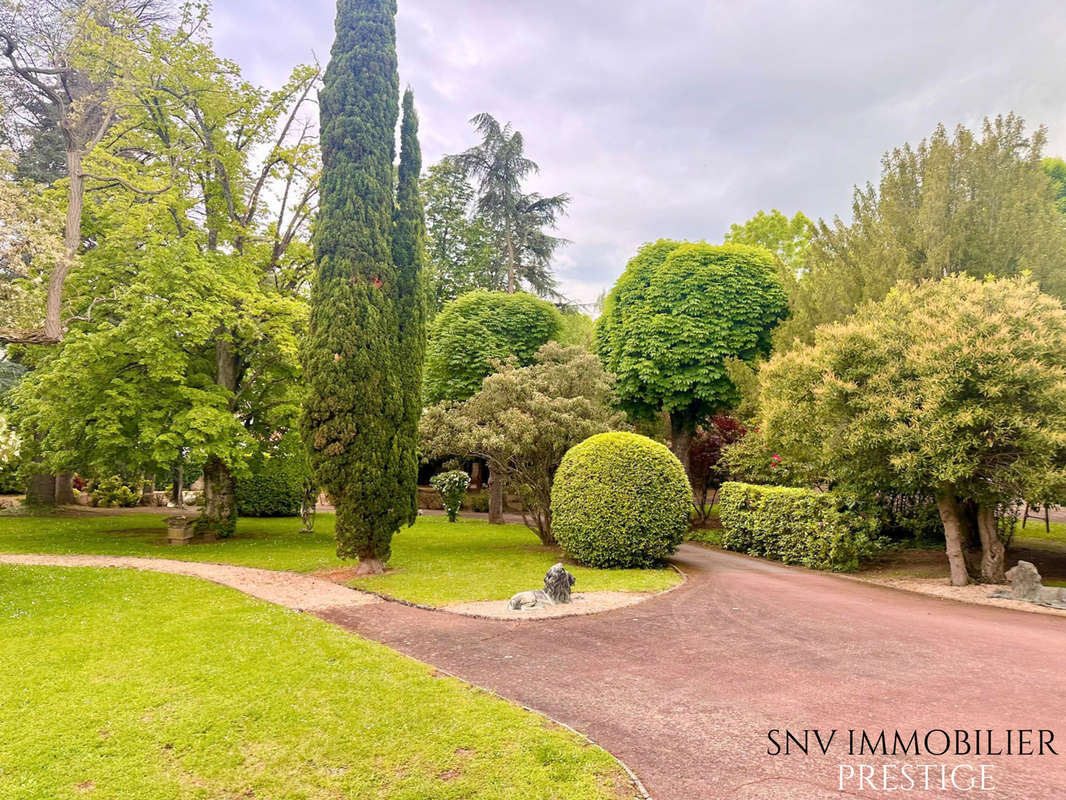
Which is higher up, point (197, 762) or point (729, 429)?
point (729, 429)

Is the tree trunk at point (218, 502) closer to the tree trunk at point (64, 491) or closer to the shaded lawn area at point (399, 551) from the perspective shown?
the shaded lawn area at point (399, 551)

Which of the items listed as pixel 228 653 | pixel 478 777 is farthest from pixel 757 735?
pixel 228 653

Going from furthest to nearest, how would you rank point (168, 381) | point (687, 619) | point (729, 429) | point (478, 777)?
point (729, 429), point (168, 381), point (687, 619), point (478, 777)

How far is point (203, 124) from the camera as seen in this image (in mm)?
15234

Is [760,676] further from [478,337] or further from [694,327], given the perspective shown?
[478,337]

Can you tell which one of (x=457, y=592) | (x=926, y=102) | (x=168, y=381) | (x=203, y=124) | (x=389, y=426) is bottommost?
(x=457, y=592)

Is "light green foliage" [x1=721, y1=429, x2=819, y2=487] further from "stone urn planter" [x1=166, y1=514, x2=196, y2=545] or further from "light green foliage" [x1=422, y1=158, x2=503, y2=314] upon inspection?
"light green foliage" [x1=422, y1=158, x2=503, y2=314]

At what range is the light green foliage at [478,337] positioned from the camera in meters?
20.5

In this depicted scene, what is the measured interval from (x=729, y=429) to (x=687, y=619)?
1214cm

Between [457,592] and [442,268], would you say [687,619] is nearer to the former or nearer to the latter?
[457,592]

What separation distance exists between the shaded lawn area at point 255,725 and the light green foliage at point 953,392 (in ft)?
26.3

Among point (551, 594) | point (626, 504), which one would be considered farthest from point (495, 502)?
point (551, 594)

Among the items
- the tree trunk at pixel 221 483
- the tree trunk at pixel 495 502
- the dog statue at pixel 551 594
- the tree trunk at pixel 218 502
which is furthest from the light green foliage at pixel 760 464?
the tree trunk at pixel 218 502

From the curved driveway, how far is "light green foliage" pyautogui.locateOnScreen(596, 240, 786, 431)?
11.1 m
